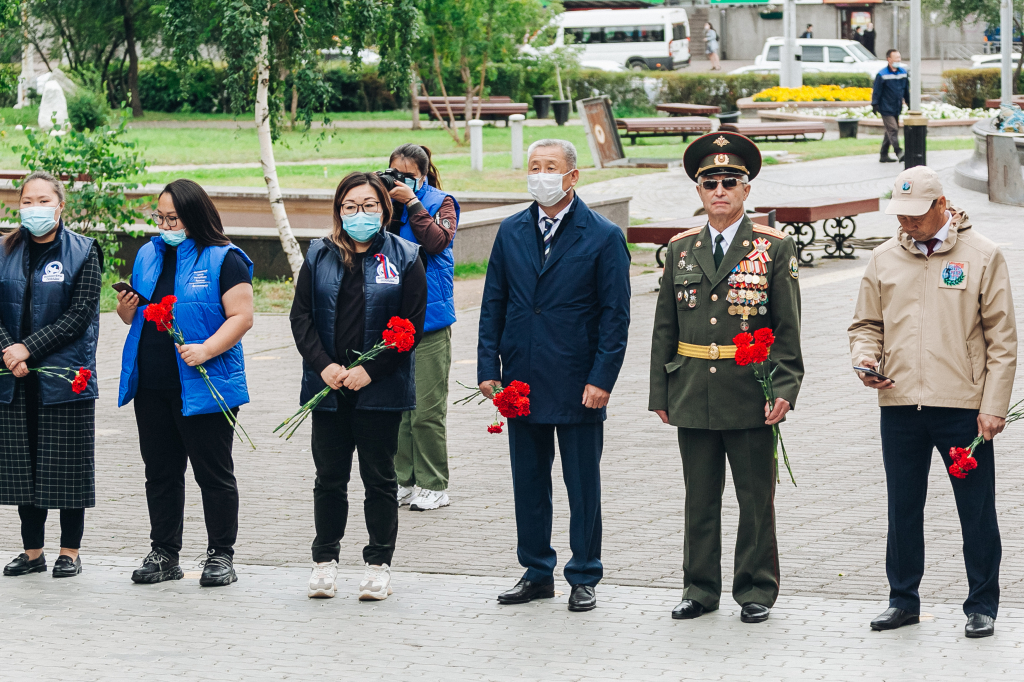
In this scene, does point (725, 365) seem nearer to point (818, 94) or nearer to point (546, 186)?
point (546, 186)

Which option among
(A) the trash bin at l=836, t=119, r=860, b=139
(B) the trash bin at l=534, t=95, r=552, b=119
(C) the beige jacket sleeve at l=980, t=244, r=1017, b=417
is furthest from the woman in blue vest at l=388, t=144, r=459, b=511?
(B) the trash bin at l=534, t=95, r=552, b=119

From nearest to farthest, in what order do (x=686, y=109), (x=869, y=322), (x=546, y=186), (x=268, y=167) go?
(x=869, y=322)
(x=546, y=186)
(x=268, y=167)
(x=686, y=109)

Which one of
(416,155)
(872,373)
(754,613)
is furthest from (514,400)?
(416,155)

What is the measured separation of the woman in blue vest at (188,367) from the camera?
232 inches

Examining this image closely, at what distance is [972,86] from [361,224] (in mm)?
34646

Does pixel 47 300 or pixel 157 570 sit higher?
pixel 47 300

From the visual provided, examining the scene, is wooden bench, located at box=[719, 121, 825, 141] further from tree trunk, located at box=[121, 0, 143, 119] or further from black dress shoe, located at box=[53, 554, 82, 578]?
black dress shoe, located at box=[53, 554, 82, 578]

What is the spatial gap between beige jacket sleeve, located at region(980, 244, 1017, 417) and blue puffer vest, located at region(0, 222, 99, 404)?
377 cm

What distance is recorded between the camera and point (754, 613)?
523cm

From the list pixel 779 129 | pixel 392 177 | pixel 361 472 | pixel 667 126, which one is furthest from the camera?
pixel 667 126

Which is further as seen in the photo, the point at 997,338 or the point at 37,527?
the point at 37,527

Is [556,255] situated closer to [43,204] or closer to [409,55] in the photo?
[43,204]

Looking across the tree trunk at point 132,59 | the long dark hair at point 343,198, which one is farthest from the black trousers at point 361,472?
the tree trunk at point 132,59

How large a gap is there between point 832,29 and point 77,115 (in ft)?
116
